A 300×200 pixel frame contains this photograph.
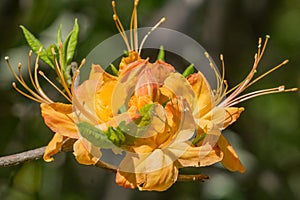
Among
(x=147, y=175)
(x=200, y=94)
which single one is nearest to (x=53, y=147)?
(x=147, y=175)

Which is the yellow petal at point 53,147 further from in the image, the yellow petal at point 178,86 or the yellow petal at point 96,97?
the yellow petal at point 178,86

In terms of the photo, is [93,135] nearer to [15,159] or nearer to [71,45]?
[15,159]

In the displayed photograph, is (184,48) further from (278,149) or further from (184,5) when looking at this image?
(278,149)

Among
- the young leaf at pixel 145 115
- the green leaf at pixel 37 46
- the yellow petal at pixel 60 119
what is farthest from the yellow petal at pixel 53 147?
the green leaf at pixel 37 46

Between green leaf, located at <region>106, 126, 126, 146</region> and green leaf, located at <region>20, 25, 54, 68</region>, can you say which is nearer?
green leaf, located at <region>106, 126, 126, 146</region>

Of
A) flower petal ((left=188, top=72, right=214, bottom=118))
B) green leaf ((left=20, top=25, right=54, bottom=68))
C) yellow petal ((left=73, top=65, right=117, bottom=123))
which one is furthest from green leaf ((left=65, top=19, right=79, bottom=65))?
flower petal ((left=188, top=72, right=214, bottom=118))

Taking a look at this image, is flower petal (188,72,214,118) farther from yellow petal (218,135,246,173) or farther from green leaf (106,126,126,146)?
green leaf (106,126,126,146)
